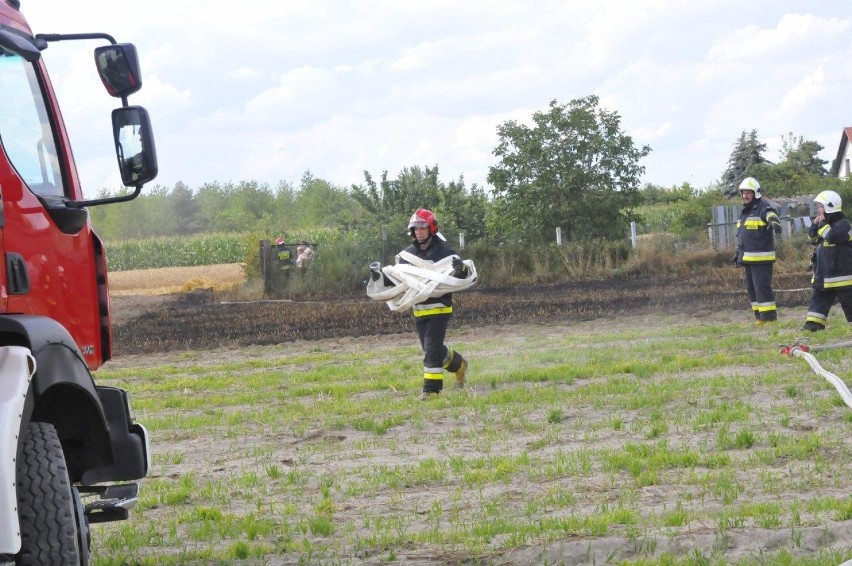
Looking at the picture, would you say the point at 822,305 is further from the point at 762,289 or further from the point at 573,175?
the point at 573,175

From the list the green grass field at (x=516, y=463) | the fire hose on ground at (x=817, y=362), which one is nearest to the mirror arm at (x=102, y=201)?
the green grass field at (x=516, y=463)

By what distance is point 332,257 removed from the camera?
103 ft

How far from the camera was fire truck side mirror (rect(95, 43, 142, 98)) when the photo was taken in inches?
204

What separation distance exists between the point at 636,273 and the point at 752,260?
13.0 m

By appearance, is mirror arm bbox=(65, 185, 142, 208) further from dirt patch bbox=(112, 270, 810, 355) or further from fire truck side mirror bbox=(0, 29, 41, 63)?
dirt patch bbox=(112, 270, 810, 355)

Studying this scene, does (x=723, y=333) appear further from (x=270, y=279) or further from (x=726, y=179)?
(x=726, y=179)

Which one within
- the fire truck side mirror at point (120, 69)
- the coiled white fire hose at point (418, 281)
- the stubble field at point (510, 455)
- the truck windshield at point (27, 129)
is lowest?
the stubble field at point (510, 455)

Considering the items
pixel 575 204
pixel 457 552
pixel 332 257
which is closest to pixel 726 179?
pixel 575 204

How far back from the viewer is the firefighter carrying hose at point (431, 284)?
12062 mm

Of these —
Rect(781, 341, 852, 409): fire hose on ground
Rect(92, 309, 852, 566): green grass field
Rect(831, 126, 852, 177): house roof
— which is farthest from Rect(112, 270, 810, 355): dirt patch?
Rect(831, 126, 852, 177): house roof

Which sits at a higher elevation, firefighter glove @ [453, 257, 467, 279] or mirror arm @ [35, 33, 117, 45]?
mirror arm @ [35, 33, 117, 45]

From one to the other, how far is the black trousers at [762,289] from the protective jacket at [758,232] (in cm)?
10

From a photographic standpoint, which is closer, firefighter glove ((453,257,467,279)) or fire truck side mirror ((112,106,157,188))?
fire truck side mirror ((112,106,157,188))

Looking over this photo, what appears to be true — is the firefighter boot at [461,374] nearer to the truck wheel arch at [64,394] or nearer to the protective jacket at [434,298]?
the protective jacket at [434,298]
